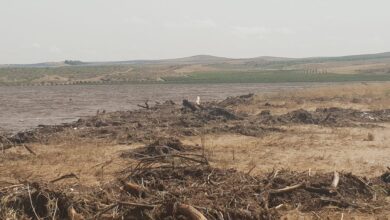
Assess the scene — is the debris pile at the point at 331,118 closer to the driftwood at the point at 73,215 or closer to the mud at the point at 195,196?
the mud at the point at 195,196

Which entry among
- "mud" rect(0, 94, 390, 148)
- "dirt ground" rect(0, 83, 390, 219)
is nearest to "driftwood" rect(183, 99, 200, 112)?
"mud" rect(0, 94, 390, 148)

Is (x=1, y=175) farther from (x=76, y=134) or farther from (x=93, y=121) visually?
(x=93, y=121)

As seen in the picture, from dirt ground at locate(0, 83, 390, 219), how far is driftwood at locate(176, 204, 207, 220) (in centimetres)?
6

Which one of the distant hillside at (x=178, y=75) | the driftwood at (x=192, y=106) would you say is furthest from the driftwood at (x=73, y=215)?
the distant hillside at (x=178, y=75)

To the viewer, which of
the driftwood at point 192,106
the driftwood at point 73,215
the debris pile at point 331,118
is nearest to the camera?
the driftwood at point 73,215

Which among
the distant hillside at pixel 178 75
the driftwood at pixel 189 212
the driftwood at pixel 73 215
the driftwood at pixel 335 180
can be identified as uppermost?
the driftwood at pixel 189 212

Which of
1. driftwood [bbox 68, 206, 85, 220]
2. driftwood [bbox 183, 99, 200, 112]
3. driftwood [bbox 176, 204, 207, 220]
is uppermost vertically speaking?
driftwood [bbox 176, 204, 207, 220]

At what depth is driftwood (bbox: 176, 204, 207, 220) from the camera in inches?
281

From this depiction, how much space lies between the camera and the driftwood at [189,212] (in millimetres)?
7133

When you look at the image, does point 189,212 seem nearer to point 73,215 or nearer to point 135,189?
point 135,189

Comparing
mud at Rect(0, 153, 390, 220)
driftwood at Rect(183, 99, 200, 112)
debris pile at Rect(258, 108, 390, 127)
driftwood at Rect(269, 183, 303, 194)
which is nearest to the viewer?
mud at Rect(0, 153, 390, 220)

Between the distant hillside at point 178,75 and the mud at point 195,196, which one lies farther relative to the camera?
the distant hillside at point 178,75

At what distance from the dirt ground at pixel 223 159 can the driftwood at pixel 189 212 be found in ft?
0.20

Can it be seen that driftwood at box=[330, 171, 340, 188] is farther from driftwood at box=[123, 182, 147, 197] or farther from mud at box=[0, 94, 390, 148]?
mud at box=[0, 94, 390, 148]
